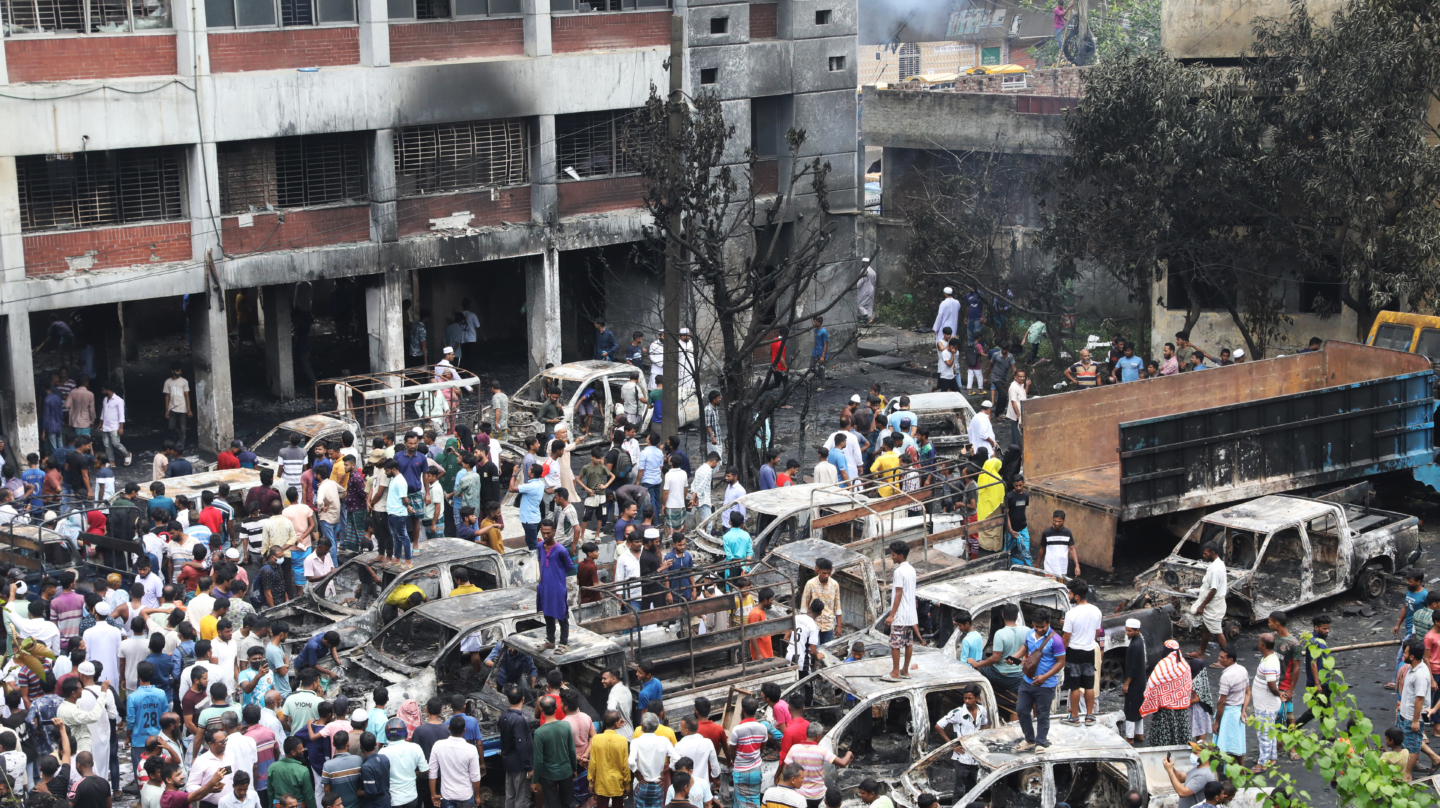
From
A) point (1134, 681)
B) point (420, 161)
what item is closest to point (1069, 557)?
point (1134, 681)

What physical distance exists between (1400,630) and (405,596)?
8656 millimetres

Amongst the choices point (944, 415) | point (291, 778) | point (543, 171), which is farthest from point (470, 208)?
point (291, 778)

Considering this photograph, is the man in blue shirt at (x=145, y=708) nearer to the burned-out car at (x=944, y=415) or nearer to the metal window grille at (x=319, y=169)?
the burned-out car at (x=944, y=415)

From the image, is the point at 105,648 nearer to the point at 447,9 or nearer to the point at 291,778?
the point at 291,778

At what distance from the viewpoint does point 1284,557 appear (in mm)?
15758

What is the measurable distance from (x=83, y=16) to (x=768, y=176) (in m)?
11.9

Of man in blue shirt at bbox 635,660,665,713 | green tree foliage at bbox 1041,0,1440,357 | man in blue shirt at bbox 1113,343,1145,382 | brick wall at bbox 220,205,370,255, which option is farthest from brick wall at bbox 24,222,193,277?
man in blue shirt at bbox 635,660,665,713

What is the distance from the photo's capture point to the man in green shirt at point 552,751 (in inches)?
440

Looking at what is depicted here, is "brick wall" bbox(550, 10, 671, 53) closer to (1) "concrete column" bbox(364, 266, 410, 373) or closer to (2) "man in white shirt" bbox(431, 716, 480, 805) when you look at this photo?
(1) "concrete column" bbox(364, 266, 410, 373)

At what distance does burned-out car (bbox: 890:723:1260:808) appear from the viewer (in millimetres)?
10547

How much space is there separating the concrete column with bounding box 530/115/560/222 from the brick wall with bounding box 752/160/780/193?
4.03 m

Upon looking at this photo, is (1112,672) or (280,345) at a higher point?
(280,345)

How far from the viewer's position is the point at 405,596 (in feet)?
45.1

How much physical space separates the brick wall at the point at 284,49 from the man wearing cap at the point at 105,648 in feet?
41.0
